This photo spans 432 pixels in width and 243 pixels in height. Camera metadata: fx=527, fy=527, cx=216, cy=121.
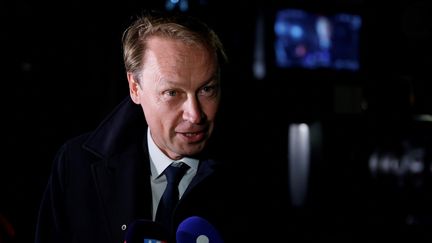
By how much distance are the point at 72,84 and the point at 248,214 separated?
0.76 m

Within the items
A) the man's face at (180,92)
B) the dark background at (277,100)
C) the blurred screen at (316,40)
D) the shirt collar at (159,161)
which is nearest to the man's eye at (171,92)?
the man's face at (180,92)

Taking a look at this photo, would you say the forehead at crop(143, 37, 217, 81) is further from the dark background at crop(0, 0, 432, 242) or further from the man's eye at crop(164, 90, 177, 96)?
the dark background at crop(0, 0, 432, 242)

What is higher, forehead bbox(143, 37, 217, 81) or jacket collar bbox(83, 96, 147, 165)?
forehead bbox(143, 37, 217, 81)

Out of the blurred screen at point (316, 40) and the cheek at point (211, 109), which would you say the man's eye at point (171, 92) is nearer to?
the cheek at point (211, 109)

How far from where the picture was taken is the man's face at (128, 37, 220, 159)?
2.72ft

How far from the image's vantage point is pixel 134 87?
90cm

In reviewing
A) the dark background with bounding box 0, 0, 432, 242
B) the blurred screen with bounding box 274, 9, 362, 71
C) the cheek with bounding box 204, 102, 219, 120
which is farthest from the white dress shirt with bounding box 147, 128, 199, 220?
the blurred screen with bounding box 274, 9, 362, 71

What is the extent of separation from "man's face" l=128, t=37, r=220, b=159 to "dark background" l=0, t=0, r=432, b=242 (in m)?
0.38

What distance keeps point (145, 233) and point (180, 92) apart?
9.3 inches

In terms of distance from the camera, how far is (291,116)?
2.29 metres

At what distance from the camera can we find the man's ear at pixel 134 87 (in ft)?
2.91

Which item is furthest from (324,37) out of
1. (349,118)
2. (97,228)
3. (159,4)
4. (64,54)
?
(97,228)

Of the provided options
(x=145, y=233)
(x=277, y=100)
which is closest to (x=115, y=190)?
(x=145, y=233)

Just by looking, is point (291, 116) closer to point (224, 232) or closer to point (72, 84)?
point (72, 84)
